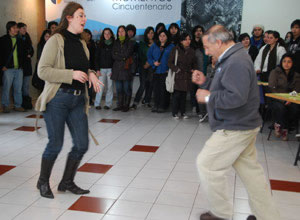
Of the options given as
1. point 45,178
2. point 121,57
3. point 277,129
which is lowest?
point 277,129

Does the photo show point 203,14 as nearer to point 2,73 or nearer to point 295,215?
point 2,73

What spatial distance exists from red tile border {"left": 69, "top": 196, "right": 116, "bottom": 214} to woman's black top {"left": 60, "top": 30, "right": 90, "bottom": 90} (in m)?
0.95

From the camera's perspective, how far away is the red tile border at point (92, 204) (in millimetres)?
3035

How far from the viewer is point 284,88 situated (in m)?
5.65

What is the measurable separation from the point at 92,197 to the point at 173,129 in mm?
2991

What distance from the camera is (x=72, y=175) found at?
3.34 meters

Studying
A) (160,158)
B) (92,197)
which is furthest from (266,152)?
(92,197)

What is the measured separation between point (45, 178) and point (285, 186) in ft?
7.34

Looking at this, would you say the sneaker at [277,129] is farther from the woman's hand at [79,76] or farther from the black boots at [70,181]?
the woman's hand at [79,76]

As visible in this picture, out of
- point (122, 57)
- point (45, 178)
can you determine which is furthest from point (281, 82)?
point (45, 178)

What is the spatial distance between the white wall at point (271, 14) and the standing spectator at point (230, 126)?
616cm

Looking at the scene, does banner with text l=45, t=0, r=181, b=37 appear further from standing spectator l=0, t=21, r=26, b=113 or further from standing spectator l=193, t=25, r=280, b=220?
standing spectator l=193, t=25, r=280, b=220

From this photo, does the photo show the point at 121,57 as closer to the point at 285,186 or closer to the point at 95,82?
the point at 95,82

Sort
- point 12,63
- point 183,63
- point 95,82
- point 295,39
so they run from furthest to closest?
point 12,63 → point 183,63 → point 295,39 → point 95,82
